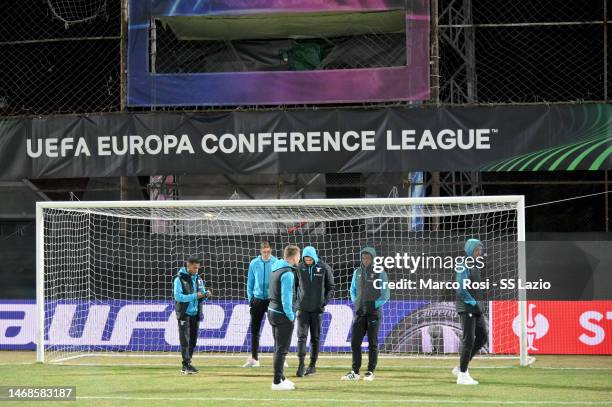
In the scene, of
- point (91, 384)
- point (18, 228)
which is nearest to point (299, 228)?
point (91, 384)

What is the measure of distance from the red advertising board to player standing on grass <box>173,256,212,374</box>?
5.35 m

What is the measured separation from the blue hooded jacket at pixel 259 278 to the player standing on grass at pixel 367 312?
5.78 feet

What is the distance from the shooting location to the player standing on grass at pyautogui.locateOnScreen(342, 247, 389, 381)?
13.8 metres

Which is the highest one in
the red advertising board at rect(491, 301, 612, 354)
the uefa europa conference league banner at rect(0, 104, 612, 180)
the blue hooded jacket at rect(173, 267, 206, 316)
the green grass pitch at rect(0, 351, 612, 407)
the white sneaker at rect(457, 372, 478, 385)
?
the uefa europa conference league banner at rect(0, 104, 612, 180)

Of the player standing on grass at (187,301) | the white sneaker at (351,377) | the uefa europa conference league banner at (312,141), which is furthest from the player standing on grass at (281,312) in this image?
the uefa europa conference league banner at (312,141)

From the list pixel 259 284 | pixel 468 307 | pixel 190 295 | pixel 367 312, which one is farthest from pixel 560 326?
pixel 190 295

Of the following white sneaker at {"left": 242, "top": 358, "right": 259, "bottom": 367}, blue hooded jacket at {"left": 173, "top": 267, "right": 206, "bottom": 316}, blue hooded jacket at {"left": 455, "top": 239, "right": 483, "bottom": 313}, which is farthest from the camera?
white sneaker at {"left": 242, "top": 358, "right": 259, "bottom": 367}

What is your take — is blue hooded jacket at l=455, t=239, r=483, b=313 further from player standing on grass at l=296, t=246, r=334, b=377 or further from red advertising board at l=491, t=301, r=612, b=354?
red advertising board at l=491, t=301, r=612, b=354

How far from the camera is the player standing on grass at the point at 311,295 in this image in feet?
47.3

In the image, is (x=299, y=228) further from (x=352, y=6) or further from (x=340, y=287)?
(x=352, y=6)

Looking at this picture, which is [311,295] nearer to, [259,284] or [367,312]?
[367,312]

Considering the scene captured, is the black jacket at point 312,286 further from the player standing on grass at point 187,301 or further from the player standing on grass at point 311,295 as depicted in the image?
the player standing on grass at point 187,301

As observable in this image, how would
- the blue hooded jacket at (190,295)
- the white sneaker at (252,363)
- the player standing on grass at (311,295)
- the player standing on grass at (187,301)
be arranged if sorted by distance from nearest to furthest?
1. the player standing on grass at (311,295)
2. the player standing on grass at (187,301)
3. the blue hooded jacket at (190,295)
4. the white sneaker at (252,363)

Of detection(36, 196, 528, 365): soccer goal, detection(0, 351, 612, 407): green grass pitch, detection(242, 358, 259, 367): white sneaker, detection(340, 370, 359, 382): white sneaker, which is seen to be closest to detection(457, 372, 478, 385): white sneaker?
detection(0, 351, 612, 407): green grass pitch
